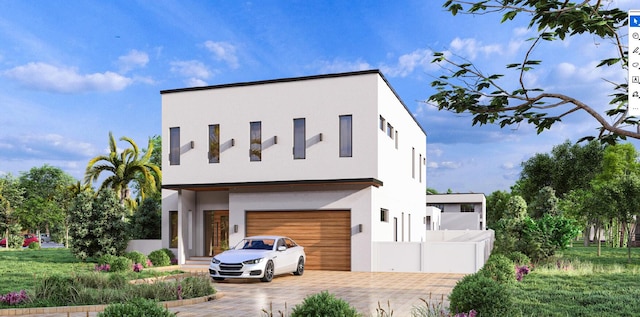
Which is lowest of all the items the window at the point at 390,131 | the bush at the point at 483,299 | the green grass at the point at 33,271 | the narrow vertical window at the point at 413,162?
the green grass at the point at 33,271

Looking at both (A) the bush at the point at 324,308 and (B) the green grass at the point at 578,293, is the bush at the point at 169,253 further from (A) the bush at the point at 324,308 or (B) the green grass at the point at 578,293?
(A) the bush at the point at 324,308

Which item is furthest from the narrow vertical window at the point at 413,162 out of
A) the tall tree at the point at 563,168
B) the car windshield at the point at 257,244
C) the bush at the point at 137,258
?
the tall tree at the point at 563,168

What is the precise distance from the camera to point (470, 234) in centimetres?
3703

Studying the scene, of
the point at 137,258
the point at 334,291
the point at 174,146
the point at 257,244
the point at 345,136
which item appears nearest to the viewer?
the point at 334,291

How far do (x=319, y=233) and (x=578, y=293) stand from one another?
10834 mm

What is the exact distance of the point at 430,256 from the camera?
20.7 meters

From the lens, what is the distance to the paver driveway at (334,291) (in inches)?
452

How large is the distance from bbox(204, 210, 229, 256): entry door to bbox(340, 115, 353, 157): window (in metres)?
6.65

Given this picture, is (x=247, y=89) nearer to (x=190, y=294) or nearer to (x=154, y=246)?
(x=154, y=246)

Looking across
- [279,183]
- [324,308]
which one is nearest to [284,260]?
[279,183]

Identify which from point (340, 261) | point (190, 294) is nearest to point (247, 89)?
point (340, 261)

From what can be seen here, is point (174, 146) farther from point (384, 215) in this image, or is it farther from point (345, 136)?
point (384, 215)

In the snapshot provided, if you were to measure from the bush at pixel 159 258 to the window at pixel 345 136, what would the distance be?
835cm

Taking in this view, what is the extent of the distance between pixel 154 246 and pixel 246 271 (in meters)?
10.5
